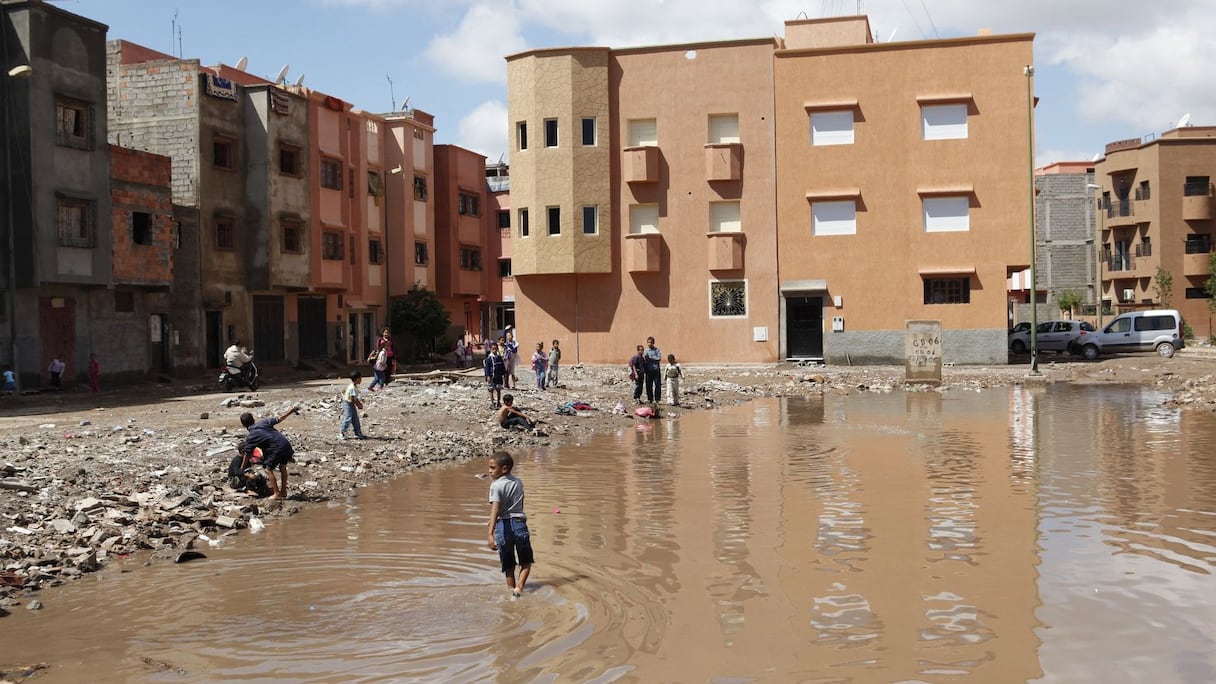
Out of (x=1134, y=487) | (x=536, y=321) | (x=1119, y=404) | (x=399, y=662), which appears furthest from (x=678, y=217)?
(x=399, y=662)

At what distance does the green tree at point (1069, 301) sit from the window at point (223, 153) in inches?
2139

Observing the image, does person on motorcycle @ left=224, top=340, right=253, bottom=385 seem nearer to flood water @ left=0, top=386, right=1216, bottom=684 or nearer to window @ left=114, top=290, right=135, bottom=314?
window @ left=114, top=290, right=135, bottom=314

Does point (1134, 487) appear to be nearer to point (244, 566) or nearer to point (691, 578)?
point (691, 578)

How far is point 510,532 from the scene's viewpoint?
927 cm

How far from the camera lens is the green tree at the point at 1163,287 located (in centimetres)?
6430

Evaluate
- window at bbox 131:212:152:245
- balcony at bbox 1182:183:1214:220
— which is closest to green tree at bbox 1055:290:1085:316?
balcony at bbox 1182:183:1214:220

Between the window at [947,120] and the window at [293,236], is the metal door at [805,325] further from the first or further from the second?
the window at [293,236]

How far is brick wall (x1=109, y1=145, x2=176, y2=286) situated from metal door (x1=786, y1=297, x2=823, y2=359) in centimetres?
2269

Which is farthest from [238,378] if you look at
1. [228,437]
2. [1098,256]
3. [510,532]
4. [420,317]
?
[1098,256]

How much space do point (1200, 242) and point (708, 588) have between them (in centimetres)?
6740

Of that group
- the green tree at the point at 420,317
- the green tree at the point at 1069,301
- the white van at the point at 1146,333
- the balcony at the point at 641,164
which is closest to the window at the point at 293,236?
the green tree at the point at 420,317

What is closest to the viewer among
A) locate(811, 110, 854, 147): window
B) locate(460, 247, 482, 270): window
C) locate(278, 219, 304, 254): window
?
locate(811, 110, 854, 147): window

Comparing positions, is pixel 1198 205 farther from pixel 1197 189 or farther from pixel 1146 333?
pixel 1146 333

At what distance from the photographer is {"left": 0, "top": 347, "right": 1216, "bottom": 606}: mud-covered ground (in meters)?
11.5
